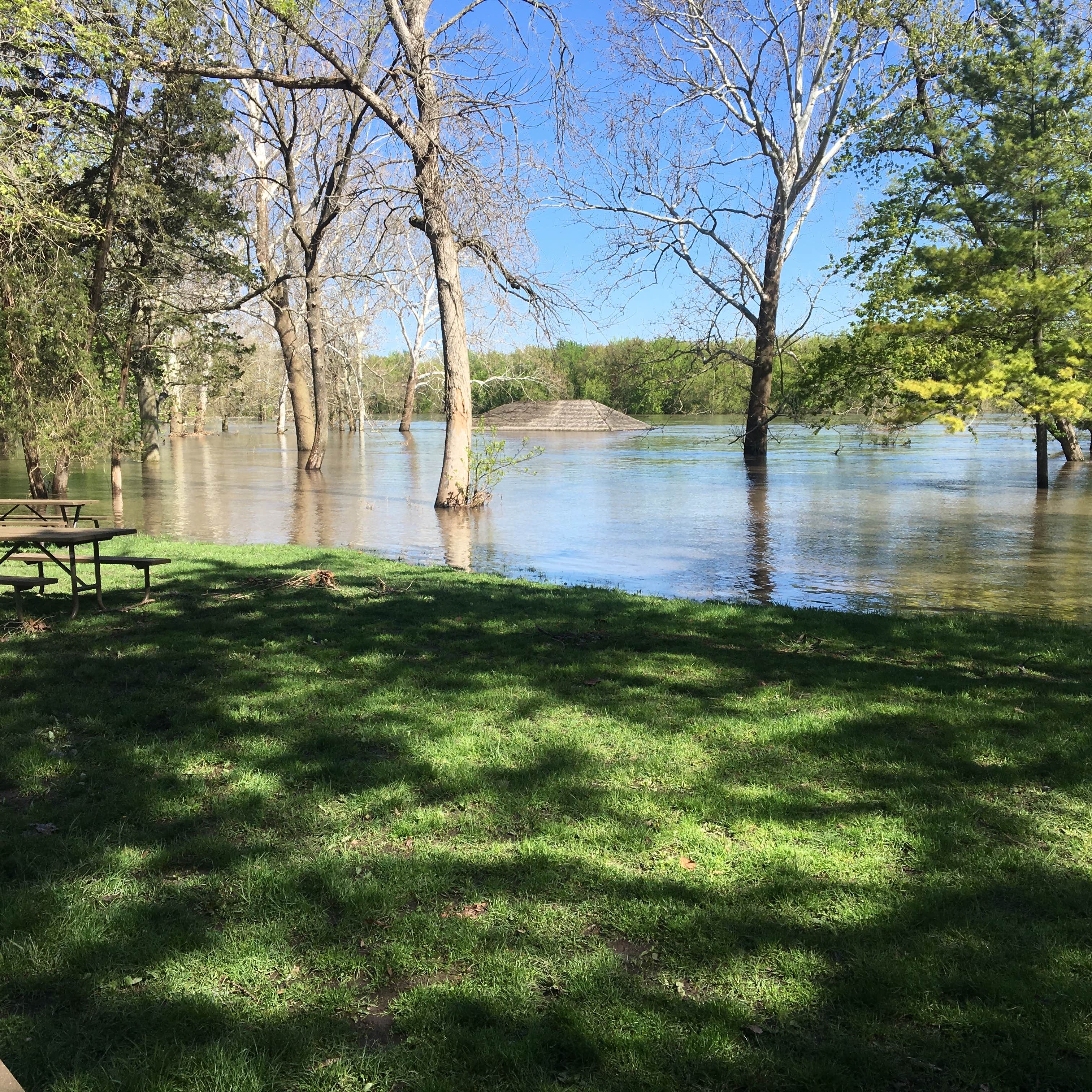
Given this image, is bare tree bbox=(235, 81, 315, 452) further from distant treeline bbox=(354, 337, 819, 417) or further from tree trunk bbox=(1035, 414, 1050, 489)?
tree trunk bbox=(1035, 414, 1050, 489)

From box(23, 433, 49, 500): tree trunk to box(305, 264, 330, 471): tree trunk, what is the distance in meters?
11.5

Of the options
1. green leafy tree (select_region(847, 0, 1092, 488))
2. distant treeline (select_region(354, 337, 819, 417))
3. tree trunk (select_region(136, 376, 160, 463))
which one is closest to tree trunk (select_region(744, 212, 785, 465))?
distant treeline (select_region(354, 337, 819, 417))

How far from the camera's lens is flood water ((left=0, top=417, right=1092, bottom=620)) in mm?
11398

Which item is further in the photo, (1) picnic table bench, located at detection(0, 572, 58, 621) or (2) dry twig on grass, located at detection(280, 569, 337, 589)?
(2) dry twig on grass, located at detection(280, 569, 337, 589)

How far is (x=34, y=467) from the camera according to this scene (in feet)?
56.3

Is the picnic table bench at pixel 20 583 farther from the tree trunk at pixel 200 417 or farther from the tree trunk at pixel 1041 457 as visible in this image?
the tree trunk at pixel 200 417

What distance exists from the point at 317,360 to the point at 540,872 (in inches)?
1180

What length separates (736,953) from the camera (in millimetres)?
2988

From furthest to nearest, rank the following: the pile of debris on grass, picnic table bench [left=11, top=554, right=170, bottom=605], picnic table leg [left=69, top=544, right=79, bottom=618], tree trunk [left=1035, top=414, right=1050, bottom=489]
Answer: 1. the pile of debris on grass
2. tree trunk [left=1035, top=414, right=1050, bottom=489]
3. picnic table bench [left=11, top=554, right=170, bottom=605]
4. picnic table leg [left=69, top=544, right=79, bottom=618]

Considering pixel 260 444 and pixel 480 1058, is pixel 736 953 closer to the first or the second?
pixel 480 1058

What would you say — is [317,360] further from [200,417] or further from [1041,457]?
[200,417]

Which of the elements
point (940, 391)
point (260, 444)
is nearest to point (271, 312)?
point (260, 444)

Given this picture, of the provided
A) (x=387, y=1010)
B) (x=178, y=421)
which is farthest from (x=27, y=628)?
(x=178, y=421)

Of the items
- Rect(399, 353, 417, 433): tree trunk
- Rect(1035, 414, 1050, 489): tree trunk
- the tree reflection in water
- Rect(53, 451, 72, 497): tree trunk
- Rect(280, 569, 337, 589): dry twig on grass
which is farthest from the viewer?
Rect(399, 353, 417, 433): tree trunk
